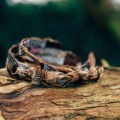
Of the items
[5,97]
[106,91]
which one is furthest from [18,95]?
[106,91]

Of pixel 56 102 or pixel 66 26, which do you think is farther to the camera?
pixel 66 26

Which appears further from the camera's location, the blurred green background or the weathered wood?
the blurred green background

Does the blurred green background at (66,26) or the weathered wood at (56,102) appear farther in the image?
the blurred green background at (66,26)

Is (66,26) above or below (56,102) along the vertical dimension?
above

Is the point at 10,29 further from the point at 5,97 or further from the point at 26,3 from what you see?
the point at 5,97

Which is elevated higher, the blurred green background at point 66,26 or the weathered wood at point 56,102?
the blurred green background at point 66,26
